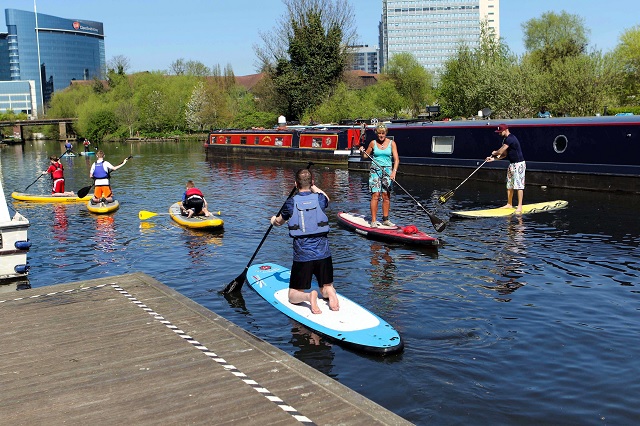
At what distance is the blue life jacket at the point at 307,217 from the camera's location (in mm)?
9133

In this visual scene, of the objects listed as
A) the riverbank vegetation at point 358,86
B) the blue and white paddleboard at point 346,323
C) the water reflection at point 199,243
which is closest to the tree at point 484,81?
the riverbank vegetation at point 358,86

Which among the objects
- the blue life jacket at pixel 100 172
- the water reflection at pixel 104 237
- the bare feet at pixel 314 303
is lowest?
the water reflection at pixel 104 237

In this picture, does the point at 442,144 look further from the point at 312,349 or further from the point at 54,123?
the point at 54,123

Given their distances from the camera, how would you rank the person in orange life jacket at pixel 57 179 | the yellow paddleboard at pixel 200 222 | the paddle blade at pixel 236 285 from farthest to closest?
the person in orange life jacket at pixel 57 179
the yellow paddleboard at pixel 200 222
the paddle blade at pixel 236 285

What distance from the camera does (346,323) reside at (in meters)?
9.21

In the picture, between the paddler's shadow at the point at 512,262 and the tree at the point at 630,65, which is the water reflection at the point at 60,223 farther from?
the tree at the point at 630,65

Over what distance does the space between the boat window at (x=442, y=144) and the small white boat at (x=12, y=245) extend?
21644mm

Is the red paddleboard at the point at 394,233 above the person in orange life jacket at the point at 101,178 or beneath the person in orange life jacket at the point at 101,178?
beneath

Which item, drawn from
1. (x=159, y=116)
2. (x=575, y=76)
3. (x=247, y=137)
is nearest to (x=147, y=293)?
(x=575, y=76)

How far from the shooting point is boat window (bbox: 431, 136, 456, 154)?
3056 cm

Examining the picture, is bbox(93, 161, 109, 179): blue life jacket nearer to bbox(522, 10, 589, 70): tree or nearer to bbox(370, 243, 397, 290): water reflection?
bbox(370, 243, 397, 290): water reflection

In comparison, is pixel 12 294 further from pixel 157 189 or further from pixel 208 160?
pixel 208 160

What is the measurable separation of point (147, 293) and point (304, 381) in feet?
15.3

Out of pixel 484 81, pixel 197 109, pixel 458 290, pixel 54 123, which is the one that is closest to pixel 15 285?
pixel 458 290
